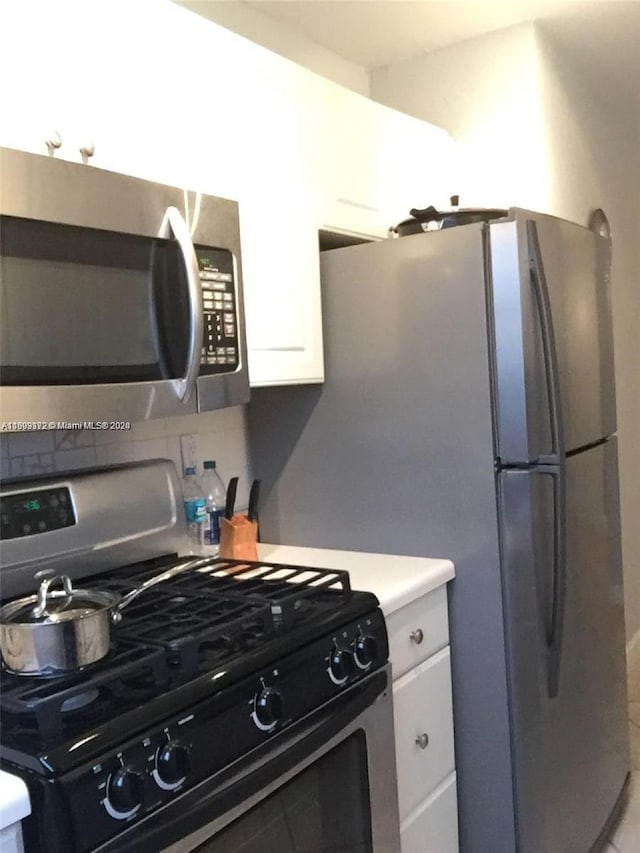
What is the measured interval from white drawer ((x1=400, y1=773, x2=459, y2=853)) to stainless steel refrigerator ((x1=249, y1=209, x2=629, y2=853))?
5 centimetres

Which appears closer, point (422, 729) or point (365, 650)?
point (365, 650)

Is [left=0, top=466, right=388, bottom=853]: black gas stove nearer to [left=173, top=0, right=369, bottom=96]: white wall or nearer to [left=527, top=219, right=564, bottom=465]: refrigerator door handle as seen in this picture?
[left=527, top=219, right=564, bottom=465]: refrigerator door handle

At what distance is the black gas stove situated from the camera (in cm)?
96

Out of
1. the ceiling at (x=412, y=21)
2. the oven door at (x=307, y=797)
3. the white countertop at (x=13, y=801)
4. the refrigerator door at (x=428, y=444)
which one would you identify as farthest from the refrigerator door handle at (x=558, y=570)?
the ceiling at (x=412, y=21)

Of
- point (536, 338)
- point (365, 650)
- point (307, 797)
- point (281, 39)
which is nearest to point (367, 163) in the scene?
point (281, 39)

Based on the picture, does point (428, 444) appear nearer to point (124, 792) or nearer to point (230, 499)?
point (230, 499)

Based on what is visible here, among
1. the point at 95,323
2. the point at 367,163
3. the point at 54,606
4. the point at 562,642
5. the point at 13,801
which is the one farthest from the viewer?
the point at 367,163

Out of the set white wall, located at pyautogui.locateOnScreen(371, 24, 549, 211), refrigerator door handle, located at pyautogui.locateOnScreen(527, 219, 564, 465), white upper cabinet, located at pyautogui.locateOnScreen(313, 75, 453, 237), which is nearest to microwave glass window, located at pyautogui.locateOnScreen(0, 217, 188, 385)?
white upper cabinet, located at pyautogui.locateOnScreen(313, 75, 453, 237)

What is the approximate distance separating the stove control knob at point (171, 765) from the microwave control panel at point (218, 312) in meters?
0.71

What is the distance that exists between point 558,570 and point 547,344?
0.52 meters

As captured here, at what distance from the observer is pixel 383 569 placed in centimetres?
184

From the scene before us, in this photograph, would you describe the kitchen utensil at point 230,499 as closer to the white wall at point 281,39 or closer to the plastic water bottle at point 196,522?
the plastic water bottle at point 196,522

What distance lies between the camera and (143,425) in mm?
1924

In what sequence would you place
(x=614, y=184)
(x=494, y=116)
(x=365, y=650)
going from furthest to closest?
(x=614, y=184) → (x=494, y=116) → (x=365, y=650)
